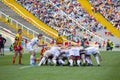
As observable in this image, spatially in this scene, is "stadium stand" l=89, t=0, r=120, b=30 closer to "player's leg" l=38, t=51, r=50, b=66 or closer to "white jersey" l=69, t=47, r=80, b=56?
"white jersey" l=69, t=47, r=80, b=56

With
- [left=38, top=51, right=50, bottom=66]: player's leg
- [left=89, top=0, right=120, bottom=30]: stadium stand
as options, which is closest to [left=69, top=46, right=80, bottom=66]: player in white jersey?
[left=38, top=51, right=50, bottom=66]: player's leg

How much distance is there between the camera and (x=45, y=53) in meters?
28.0

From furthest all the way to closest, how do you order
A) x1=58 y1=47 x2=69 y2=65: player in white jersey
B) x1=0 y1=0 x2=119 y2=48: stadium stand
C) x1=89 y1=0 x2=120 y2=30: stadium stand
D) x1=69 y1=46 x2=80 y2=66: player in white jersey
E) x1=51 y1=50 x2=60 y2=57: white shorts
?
x1=89 y1=0 x2=120 y2=30: stadium stand → x1=0 y1=0 x2=119 y2=48: stadium stand → x1=58 y1=47 x2=69 y2=65: player in white jersey → x1=51 y1=50 x2=60 y2=57: white shorts → x1=69 y1=46 x2=80 y2=66: player in white jersey

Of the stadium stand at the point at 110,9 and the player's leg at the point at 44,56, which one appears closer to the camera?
the player's leg at the point at 44,56

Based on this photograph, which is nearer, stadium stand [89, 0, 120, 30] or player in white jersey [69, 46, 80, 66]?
player in white jersey [69, 46, 80, 66]

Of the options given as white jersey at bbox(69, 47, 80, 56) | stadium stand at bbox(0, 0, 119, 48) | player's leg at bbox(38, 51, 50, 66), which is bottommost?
player's leg at bbox(38, 51, 50, 66)

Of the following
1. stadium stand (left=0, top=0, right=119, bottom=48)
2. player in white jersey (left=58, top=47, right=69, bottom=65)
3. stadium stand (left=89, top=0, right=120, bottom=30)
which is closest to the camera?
player in white jersey (left=58, top=47, right=69, bottom=65)

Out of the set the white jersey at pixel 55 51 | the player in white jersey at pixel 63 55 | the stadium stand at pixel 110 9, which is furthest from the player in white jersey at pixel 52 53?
the stadium stand at pixel 110 9

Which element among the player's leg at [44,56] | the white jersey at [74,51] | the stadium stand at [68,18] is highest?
the stadium stand at [68,18]

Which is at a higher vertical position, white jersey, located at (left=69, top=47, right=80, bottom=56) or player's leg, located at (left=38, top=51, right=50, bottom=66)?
white jersey, located at (left=69, top=47, right=80, bottom=56)

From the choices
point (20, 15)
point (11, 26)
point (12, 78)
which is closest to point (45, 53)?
point (12, 78)

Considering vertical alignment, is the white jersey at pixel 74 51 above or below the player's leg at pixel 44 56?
above

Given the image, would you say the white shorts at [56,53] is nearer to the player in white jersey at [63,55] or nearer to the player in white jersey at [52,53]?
the player in white jersey at [52,53]

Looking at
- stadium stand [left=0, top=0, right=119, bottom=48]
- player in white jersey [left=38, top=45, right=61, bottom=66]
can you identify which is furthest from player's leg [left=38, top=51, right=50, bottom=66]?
stadium stand [left=0, top=0, right=119, bottom=48]
